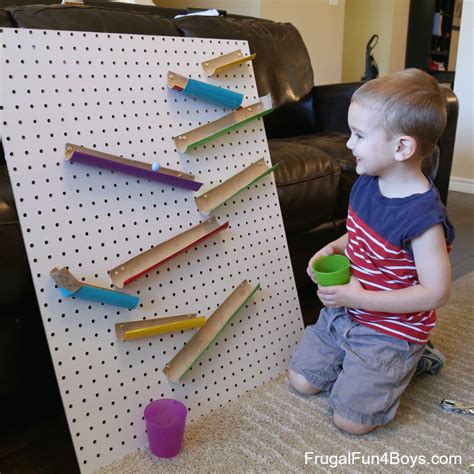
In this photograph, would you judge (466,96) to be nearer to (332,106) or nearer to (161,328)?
(332,106)

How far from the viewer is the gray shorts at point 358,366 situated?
1.08m

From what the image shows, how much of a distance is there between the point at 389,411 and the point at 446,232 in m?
0.40

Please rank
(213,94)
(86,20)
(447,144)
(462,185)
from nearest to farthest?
(213,94), (86,20), (447,144), (462,185)

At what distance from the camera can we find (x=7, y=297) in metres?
0.99

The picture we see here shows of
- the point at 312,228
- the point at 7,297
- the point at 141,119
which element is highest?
the point at 141,119

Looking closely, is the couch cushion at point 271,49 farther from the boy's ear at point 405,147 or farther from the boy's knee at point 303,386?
→ the boy's knee at point 303,386

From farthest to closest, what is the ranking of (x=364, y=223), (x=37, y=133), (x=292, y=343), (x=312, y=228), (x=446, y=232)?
1. (x=312, y=228)
2. (x=292, y=343)
3. (x=364, y=223)
4. (x=446, y=232)
5. (x=37, y=133)

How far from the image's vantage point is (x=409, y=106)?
3.34ft

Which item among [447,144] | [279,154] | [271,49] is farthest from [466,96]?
[279,154]

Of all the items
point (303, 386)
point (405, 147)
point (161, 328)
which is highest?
point (405, 147)

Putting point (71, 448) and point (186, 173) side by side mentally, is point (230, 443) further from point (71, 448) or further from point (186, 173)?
point (186, 173)

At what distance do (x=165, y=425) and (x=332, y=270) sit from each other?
1.69 feet

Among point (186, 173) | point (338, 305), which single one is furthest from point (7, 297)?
point (338, 305)

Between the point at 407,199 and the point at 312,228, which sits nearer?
the point at 407,199
